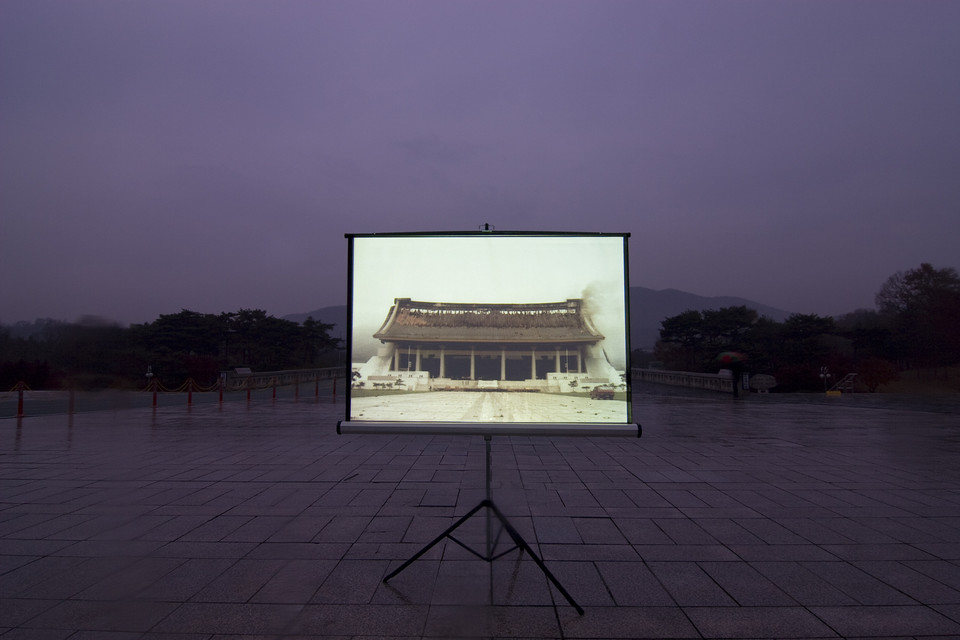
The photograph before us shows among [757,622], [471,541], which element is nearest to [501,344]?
[471,541]

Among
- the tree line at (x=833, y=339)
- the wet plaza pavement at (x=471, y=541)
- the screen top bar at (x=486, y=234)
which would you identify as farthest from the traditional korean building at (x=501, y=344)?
the tree line at (x=833, y=339)

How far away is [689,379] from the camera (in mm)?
25969

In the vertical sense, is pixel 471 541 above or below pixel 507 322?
below

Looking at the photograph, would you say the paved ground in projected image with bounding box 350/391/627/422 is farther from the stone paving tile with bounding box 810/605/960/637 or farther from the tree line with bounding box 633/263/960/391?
the tree line with bounding box 633/263/960/391

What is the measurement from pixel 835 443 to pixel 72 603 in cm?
1089

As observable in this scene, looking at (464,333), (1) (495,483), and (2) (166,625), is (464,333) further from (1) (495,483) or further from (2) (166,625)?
(1) (495,483)

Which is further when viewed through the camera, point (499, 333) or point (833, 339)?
point (833, 339)

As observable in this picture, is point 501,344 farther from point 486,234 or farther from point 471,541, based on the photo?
point 471,541

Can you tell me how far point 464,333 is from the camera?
3.38 meters

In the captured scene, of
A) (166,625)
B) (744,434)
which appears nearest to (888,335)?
(744,434)

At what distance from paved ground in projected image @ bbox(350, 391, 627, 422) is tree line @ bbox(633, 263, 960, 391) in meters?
30.1

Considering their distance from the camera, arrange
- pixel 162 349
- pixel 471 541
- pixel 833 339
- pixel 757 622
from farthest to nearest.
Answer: pixel 833 339, pixel 162 349, pixel 471 541, pixel 757 622

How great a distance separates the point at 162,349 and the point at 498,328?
28.1 meters

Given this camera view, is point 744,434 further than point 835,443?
Yes
